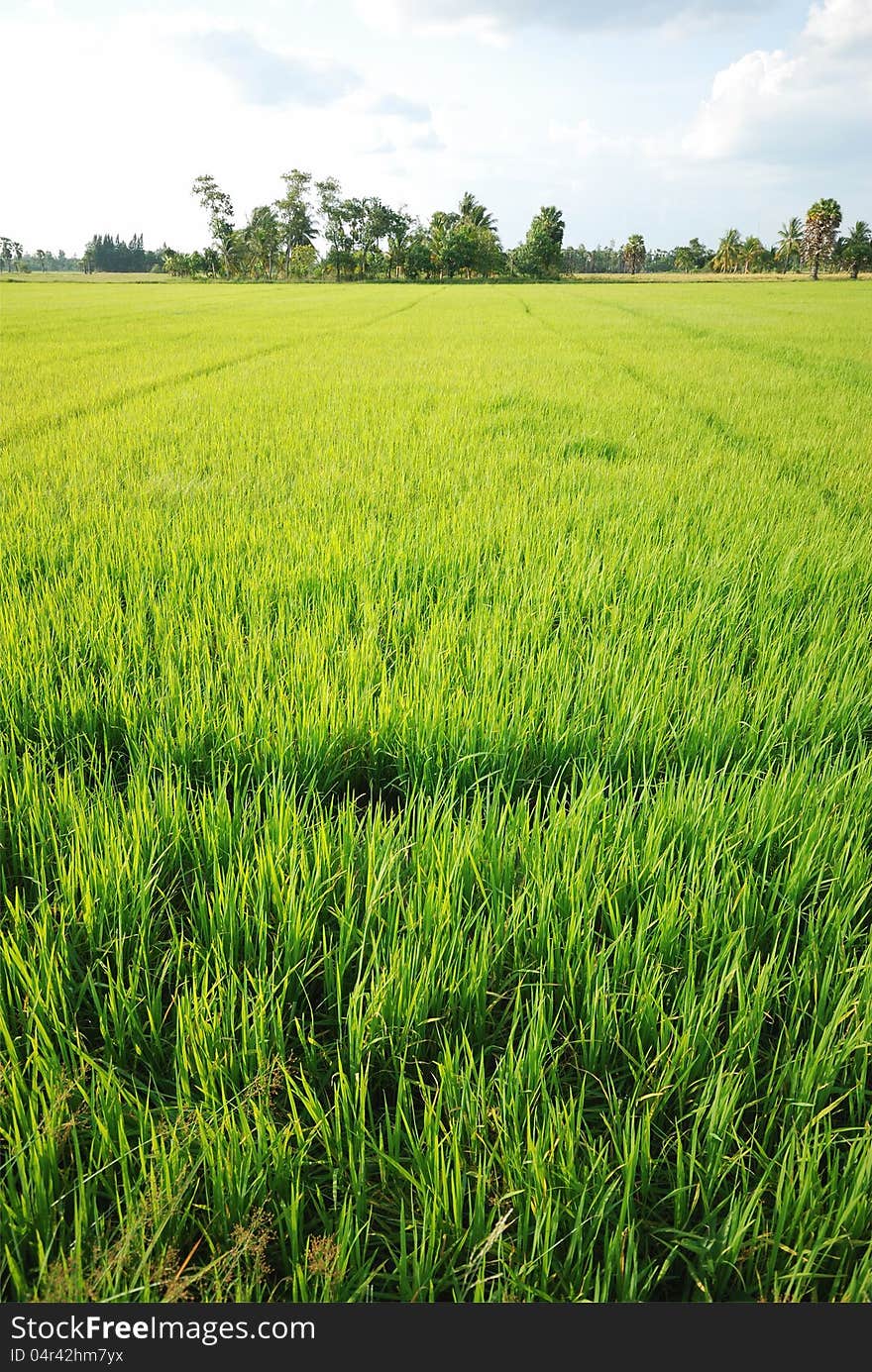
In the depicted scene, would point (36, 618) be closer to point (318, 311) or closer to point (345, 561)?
point (345, 561)

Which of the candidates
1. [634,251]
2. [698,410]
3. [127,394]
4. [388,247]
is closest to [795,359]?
[698,410]

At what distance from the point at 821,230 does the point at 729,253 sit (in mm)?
16682

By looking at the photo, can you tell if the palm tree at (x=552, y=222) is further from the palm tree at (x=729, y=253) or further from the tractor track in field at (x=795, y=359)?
the tractor track in field at (x=795, y=359)

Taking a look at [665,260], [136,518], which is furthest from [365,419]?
[665,260]

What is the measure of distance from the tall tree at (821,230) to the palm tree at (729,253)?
1035cm

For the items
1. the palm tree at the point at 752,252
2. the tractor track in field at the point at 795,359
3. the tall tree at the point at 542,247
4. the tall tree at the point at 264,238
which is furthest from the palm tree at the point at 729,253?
the tractor track in field at the point at 795,359

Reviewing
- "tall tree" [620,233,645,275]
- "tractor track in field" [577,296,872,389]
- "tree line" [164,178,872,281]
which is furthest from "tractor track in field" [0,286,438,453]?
"tall tree" [620,233,645,275]

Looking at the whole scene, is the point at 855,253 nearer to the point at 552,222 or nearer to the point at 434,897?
the point at 552,222

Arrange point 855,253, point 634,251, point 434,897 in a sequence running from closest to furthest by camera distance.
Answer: point 434,897, point 855,253, point 634,251

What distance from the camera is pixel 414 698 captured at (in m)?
1.68

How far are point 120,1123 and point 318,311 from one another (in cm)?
2513

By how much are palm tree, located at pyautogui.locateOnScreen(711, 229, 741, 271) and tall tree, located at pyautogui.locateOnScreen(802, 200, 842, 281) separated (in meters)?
10.4

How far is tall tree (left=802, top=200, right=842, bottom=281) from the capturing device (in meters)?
66.5

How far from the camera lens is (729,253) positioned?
273 ft
